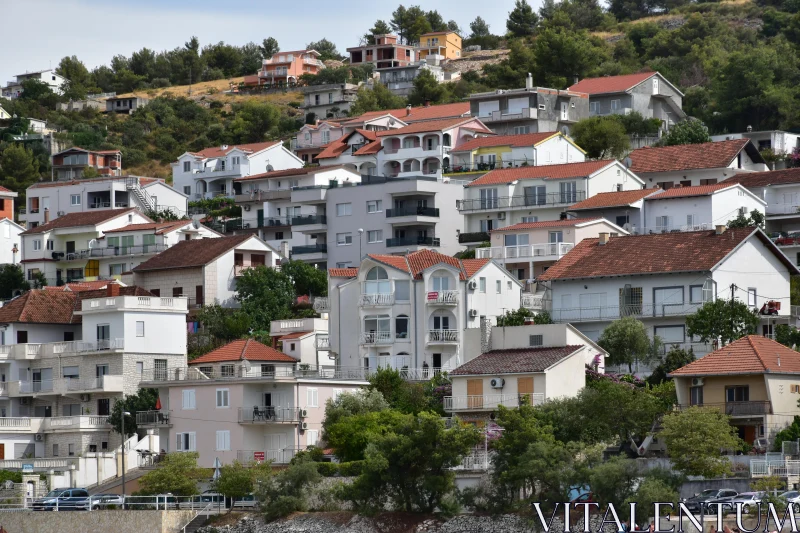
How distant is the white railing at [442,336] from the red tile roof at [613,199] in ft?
60.2

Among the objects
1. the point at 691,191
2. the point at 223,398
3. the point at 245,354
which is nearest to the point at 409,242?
the point at 691,191

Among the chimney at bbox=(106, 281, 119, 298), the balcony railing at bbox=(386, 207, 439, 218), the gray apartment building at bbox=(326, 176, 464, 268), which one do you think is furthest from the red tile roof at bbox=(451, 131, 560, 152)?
the chimney at bbox=(106, 281, 119, 298)

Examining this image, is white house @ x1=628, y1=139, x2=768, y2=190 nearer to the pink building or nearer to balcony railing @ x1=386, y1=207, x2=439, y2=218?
balcony railing @ x1=386, y1=207, x2=439, y2=218

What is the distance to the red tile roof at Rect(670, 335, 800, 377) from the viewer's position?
61719 mm

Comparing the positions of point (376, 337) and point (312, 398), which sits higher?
point (376, 337)

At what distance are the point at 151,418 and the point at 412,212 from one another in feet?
96.2

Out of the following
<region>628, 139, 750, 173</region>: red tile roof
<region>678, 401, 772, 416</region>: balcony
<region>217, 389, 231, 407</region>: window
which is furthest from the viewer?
<region>628, 139, 750, 173</region>: red tile roof

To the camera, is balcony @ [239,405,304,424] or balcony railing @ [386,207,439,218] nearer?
balcony @ [239,405,304,424]

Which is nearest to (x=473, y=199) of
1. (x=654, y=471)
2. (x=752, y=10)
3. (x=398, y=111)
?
(x=398, y=111)

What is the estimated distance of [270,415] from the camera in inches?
2783

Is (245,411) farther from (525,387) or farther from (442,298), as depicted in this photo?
(525,387)

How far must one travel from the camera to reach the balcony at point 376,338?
76.8 metres

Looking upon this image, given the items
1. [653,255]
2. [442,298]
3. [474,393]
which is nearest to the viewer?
[474,393]

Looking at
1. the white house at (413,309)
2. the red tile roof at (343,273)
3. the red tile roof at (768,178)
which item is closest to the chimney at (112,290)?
the red tile roof at (343,273)
